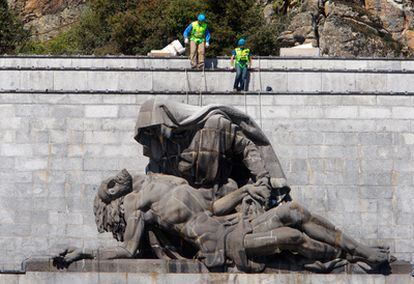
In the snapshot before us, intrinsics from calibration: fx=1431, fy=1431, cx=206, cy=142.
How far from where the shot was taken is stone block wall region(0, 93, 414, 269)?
97.7ft

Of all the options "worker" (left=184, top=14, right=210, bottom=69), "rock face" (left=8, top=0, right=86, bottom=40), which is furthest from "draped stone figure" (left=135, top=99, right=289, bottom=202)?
"rock face" (left=8, top=0, right=86, bottom=40)

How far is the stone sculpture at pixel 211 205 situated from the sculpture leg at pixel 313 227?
2 centimetres

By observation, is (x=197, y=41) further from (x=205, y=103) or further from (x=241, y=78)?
(x=205, y=103)

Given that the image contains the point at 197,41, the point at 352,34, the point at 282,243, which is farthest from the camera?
the point at 352,34

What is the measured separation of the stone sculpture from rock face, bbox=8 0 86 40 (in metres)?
40.1

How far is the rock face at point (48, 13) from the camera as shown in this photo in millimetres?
68000

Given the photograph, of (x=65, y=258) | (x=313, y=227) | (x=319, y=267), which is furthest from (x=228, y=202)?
(x=65, y=258)

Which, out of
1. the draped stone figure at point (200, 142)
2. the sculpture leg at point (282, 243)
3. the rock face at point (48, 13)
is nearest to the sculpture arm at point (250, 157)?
the draped stone figure at point (200, 142)

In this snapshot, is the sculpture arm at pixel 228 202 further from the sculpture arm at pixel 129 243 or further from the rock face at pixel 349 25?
the rock face at pixel 349 25

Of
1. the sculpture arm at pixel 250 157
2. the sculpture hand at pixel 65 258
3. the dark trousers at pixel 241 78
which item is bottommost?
the sculpture hand at pixel 65 258

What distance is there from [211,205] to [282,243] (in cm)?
179

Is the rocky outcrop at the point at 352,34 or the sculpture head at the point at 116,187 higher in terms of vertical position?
the rocky outcrop at the point at 352,34

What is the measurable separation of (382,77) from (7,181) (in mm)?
8326

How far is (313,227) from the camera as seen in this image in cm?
2706
